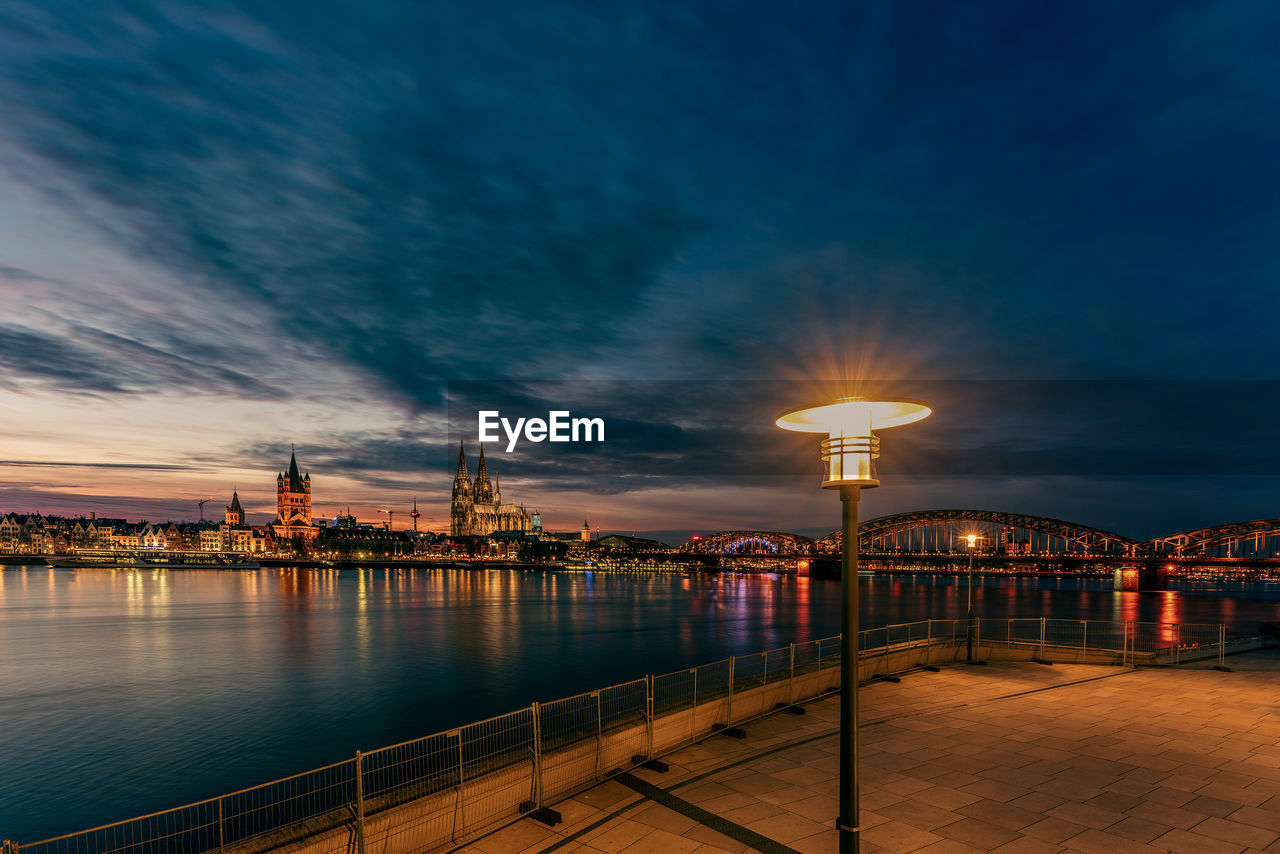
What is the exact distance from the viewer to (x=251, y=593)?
116 metres

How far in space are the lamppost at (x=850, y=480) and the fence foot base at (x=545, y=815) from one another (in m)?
5.64

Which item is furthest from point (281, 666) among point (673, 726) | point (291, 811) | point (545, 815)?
point (545, 815)

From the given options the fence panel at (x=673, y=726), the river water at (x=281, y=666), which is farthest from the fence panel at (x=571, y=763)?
the river water at (x=281, y=666)

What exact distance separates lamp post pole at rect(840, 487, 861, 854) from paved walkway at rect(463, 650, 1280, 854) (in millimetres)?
3892

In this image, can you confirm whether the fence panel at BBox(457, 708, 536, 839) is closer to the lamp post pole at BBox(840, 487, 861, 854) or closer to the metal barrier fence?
the metal barrier fence

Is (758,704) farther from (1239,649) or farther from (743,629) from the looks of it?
(743,629)

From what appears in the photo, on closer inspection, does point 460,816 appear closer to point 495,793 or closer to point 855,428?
point 495,793

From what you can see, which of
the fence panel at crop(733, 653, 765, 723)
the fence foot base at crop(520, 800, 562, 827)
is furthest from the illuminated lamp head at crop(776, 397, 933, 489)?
the fence panel at crop(733, 653, 765, 723)

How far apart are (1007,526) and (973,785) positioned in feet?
586

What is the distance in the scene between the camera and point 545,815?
9.84 meters

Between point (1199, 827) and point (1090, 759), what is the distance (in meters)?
2.96

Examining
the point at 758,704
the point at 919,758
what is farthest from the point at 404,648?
the point at 919,758

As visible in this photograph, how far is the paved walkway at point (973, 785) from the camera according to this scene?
902 centimetres

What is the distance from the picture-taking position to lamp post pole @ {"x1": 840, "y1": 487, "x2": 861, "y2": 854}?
18.1 feet
